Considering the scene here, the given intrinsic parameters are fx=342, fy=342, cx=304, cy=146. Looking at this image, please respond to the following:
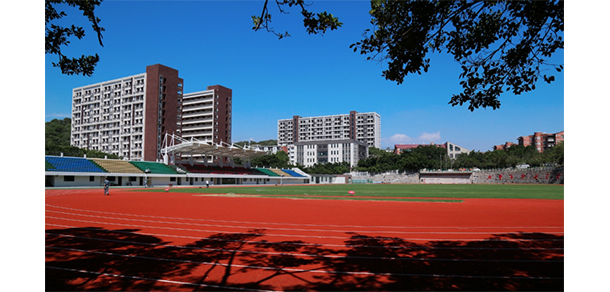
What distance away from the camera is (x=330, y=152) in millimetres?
113625

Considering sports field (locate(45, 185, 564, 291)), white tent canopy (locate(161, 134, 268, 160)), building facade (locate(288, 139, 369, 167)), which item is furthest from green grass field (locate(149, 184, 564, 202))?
building facade (locate(288, 139, 369, 167))

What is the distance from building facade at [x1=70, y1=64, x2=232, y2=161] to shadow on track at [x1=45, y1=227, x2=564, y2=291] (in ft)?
220

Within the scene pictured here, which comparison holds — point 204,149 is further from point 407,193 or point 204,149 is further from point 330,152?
point 330,152

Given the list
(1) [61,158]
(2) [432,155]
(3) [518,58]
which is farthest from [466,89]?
(2) [432,155]

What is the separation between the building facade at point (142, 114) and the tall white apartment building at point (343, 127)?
56.3 meters

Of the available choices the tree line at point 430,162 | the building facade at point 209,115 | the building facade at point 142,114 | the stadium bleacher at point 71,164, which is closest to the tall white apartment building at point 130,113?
the building facade at point 142,114

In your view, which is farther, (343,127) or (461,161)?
(343,127)

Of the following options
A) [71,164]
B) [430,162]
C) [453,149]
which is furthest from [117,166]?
[453,149]

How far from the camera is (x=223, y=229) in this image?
1005cm

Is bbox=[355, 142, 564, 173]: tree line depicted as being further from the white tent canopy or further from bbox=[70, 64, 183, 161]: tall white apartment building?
bbox=[70, 64, 183, 161]: tall white apartment building

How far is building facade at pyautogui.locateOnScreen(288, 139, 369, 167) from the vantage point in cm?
11156

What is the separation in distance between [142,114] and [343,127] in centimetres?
8645

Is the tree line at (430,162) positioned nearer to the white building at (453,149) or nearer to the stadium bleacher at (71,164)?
the white building at (453,149)

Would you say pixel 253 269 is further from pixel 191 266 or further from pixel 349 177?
pixel 349 177
